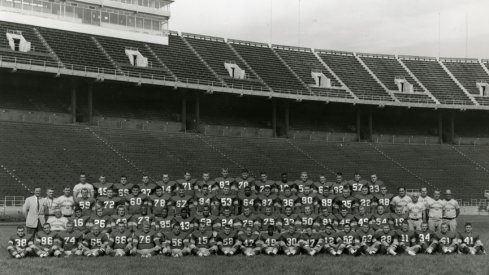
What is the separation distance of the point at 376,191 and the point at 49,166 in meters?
17.4

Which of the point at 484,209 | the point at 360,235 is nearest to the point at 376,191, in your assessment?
the point at 360,235

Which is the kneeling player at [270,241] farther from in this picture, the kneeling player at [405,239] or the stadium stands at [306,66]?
the stadium stands at [306,66]

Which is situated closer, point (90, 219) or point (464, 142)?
point (90, 219)

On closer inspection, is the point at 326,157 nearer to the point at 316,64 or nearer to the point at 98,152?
the point at 316,64

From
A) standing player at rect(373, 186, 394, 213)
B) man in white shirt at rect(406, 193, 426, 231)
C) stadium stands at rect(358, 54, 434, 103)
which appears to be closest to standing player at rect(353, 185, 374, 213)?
standing player at rect(373, 186, 394, 213)

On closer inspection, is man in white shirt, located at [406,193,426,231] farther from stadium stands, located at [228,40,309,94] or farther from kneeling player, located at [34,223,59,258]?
stadium stands, located at [228,40,309,94]

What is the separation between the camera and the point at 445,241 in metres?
15.4

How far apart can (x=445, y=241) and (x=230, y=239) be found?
524cm

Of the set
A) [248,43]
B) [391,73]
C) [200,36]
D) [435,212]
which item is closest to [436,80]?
[391,73]

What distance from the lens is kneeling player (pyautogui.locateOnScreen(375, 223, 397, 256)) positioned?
14895 mm

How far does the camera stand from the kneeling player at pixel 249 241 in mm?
14461

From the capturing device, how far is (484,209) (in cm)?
3503

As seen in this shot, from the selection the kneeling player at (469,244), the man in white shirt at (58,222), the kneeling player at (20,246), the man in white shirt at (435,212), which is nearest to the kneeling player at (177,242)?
the man in white shirt at (58,222)

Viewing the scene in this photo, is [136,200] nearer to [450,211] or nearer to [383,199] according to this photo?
[383,199]
